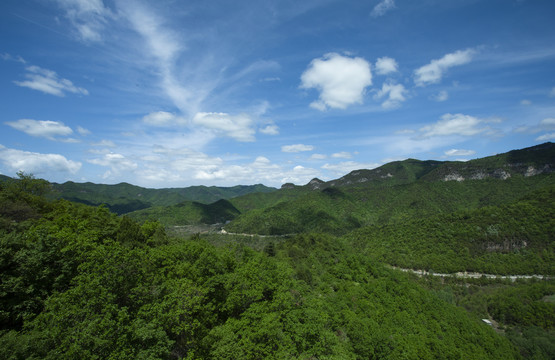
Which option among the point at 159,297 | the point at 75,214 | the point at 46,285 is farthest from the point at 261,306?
the point at 75,214

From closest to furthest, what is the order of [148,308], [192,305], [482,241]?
[148,308] → [192,305] → [482,241]

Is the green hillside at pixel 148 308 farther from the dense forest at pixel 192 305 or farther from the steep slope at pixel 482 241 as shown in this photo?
the steep slope at pixel 482 241

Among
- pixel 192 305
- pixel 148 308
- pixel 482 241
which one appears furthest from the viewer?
pixel 482 241

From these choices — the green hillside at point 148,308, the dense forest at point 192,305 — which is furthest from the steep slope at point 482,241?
the green hillside at point 148,308

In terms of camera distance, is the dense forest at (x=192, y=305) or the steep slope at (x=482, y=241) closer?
the dense forest at (x=192, y=305)

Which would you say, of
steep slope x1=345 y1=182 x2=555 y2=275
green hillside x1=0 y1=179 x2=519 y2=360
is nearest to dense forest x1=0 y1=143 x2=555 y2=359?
green hillside x1=0 y1=179 x2=519 y2=360

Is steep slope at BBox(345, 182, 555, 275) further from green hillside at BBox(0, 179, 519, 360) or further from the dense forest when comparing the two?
green hillside at BBox(0, 179, 519, 360)

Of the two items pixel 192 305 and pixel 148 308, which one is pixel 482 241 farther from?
pixel 148 308

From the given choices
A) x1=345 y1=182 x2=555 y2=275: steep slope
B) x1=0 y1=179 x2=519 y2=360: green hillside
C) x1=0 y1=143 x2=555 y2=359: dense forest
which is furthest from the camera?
x1=345 y1=182 x2=555 y2=275: steep slope

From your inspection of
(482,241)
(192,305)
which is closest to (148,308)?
(192,305)

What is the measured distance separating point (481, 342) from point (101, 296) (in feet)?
232

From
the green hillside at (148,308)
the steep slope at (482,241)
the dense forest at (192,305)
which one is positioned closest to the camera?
the green hillside at (148,308)

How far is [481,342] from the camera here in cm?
5056

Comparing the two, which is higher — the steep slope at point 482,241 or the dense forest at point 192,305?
the dense forest at point 192,305
